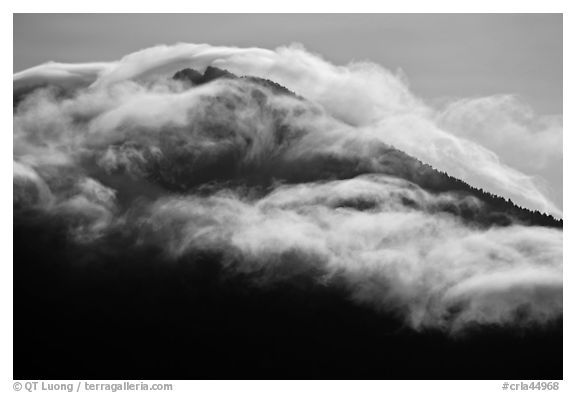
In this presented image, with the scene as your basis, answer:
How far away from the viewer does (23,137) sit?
79438mm

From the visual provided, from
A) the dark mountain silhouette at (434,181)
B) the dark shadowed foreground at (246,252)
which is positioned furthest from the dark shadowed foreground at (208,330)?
the dark mountain silhouette at (434,181)

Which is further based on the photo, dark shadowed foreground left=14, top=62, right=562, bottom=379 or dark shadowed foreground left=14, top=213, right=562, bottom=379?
dark shadowed foreground left=14, top=62, right=562, bottom=379

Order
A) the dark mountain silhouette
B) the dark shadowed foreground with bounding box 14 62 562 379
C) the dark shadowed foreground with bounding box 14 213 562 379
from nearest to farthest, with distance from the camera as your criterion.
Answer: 1. the dark shadowed foreground with bounding box 14 213 562 379
2. the dark shadowed foreground with bounding box 14 62 562 379
3. the dark mountain silhouette

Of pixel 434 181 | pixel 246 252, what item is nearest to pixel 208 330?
pixel 246 252

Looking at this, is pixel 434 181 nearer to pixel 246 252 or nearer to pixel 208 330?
pixel 246 252

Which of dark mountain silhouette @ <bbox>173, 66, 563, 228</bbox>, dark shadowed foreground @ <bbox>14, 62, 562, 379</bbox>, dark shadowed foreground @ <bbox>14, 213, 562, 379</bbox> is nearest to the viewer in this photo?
dark shadowed foreground @ <bbox>14, 213, 562, 379</bbox>

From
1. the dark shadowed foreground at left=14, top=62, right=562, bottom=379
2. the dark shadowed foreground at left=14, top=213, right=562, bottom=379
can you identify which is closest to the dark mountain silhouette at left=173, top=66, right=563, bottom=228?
the dark shadowed foreground at left=14, top=62, right=562, bottom=379

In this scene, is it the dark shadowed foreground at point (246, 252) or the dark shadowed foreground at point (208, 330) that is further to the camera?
the dark shadowed foreground at point (246, 252)

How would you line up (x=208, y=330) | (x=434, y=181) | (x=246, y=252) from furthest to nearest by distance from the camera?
(x=434, y=181)
(x=246, y=252)
(x=208, y=330)

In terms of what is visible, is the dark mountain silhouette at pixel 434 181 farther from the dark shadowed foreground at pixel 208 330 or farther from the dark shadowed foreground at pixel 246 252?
the dark shadowed foreground at pixel 208 330

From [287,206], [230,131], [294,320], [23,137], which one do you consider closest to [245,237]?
[287,206]

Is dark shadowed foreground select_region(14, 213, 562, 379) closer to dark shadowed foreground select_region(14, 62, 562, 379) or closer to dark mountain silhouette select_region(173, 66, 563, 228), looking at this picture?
dark shadowed foreground select_region(14, 62, 562, 379)

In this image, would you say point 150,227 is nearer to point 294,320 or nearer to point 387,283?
point 294,320

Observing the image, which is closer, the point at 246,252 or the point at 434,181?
the point at 246,252
